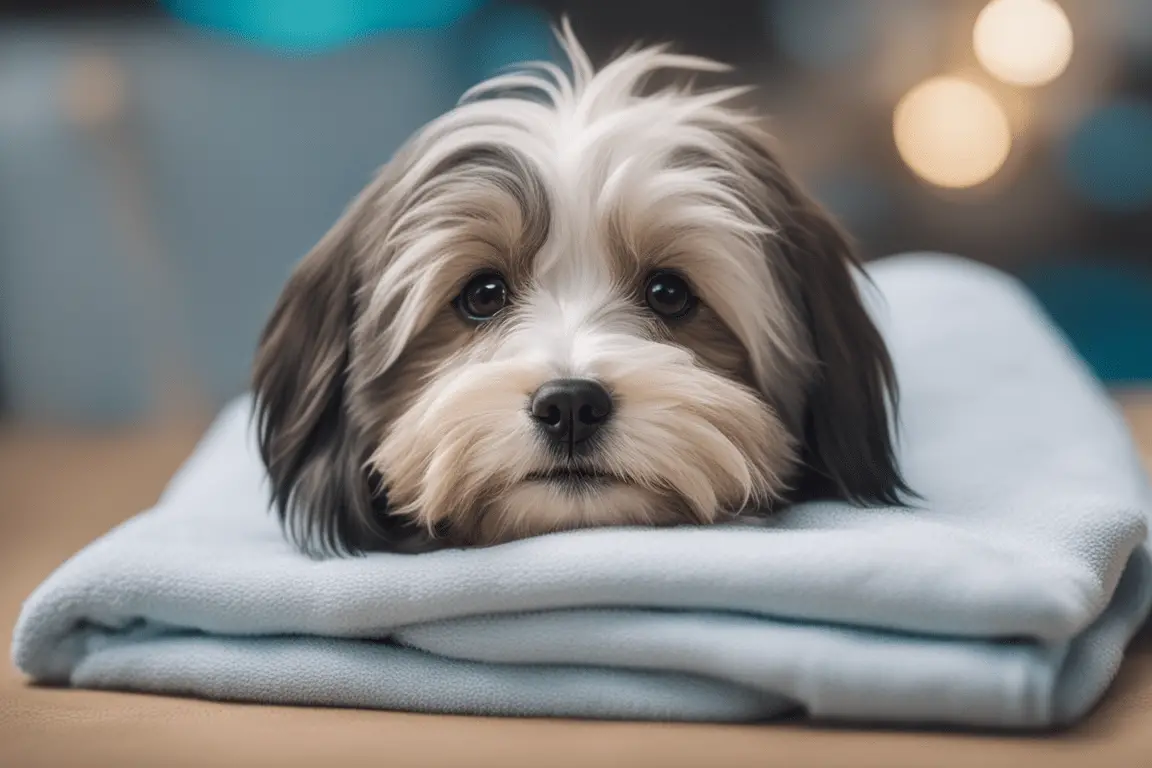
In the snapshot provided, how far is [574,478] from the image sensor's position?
214 centimetres

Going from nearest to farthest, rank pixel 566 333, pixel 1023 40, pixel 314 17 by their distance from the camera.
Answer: pixel 566 333, pixel 314 17, pixel 1023 40

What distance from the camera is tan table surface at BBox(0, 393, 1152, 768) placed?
1723 millimetres

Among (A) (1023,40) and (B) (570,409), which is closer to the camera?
(B) (570,409)

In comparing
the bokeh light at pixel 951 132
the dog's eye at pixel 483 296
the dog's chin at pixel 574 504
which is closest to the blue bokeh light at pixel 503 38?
the bokeh light at pixel 951 132

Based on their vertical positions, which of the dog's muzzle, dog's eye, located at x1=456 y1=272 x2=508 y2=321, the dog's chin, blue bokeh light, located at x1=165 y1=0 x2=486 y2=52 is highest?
blue bokeh light, located at x1=165 y1=0 x2=486 y2=52

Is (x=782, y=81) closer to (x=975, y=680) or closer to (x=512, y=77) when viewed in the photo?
(x=512, y=77)

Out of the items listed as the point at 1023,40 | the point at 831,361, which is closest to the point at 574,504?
the point at 831,361

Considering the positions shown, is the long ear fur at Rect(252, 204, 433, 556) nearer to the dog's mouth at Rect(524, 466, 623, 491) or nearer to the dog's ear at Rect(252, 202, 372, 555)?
the dog's ear at Rect(252, 202, 372, 555)

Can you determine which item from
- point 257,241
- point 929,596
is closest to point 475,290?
point 929,596

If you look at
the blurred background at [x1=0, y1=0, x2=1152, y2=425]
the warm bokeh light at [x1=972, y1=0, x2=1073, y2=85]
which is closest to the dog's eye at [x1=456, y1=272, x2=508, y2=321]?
the blurred background at [x1=0, y1=0, x2=1152, y2=425]

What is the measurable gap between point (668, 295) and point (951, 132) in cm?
356

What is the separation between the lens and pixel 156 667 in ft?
7.06

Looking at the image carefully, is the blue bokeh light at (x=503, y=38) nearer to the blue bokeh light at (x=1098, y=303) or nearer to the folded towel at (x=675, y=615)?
the blue bokeh light at (x=1098, y=303)

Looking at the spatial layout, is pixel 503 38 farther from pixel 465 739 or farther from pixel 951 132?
pixel 465 739
